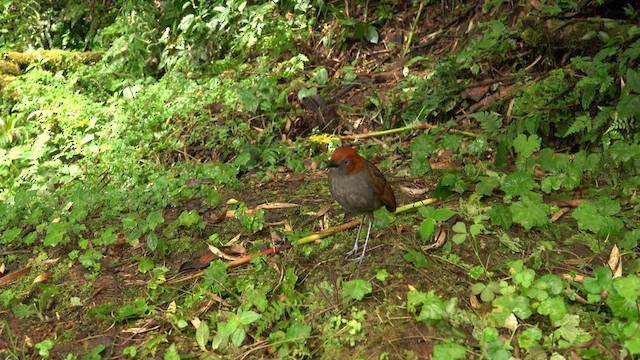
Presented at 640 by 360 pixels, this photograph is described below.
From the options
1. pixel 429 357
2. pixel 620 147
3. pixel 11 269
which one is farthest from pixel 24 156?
pixel 620 147

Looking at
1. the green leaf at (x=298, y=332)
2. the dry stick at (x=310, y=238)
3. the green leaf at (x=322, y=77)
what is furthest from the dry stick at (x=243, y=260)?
the green leaf at (x=322, y=77)

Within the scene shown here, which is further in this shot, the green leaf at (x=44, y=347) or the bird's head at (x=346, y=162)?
the bird's head at (x=346, y=162)

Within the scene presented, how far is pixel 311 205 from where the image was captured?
4.15m

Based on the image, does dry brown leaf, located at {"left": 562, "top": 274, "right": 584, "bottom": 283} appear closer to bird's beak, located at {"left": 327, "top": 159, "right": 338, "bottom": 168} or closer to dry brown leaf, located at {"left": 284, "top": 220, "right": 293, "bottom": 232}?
bird's beak, located at {"left": 327, "top": 159, "right": 338, "bottom": 168}

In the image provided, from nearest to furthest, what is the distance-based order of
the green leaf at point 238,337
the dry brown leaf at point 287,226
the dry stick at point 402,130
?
the green leaf at point 238,337
the dry brown leaf at point 287,226
the dry stick at point 402,130

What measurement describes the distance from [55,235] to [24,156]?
2.93 meters

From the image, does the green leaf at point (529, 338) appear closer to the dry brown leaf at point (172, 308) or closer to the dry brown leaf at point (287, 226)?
the dry brown leaf at point (287, 226)

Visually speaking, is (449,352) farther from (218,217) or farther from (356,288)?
(218,217)

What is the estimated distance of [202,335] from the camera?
9.66 ft

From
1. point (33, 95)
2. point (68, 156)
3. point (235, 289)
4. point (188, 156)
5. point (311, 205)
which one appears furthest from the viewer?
point (33, 95)

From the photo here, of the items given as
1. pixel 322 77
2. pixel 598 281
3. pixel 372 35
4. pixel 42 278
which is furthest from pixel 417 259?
pixel 372 35

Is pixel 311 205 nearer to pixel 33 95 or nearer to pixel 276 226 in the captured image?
pixel 276 226

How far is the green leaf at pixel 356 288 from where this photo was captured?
2.89m

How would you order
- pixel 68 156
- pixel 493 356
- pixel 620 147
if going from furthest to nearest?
pixel 68 156 < pixel 620 147 < pixel 493 356
